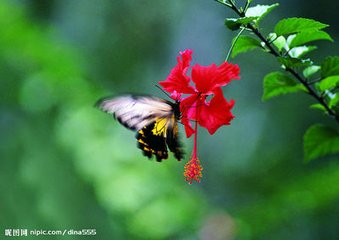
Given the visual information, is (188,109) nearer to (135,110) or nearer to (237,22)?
(135,110)

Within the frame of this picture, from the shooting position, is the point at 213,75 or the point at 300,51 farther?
the point at 300,51

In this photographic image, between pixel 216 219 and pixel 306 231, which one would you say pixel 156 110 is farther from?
pixel 306 231

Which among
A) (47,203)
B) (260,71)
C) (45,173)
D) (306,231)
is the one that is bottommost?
(306,231)

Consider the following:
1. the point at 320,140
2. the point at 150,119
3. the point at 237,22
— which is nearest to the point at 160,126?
the point at 150,119

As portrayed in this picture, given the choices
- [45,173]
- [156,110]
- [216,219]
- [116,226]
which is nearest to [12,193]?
[45,173]

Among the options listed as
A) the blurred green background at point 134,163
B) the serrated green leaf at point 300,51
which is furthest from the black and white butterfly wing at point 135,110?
the blurred green background at point 134,163

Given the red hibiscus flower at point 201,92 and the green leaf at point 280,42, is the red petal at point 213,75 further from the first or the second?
the green leaf at point 280,42

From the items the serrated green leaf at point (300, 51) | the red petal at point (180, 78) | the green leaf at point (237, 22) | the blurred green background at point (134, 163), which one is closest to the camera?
the green leaf at point (237, 22)
